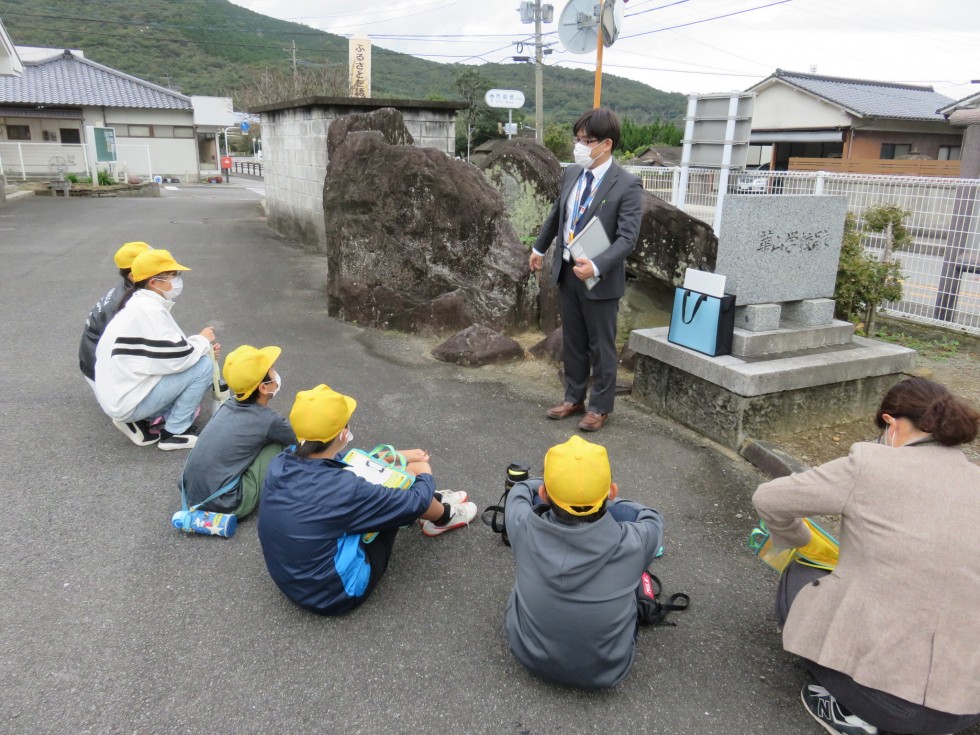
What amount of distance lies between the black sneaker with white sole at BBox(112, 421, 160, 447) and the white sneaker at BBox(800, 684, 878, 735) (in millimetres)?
3710

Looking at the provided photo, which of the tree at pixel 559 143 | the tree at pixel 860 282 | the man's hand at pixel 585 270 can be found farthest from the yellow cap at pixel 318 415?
the tree at pixel 559 143

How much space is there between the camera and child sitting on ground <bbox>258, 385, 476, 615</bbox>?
2.66 meters

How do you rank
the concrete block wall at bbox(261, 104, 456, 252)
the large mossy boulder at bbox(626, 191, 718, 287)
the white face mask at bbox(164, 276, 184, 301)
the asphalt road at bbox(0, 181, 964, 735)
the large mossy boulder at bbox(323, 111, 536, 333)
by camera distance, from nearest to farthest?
the asphalt road at bbox(0, 181, 964, 735) < the white face mask at bbox(164, 276, 184, 301) < the large mossy boulder at bbox(626, 191, 718, 287) < the large mossy boulder at bbox(323, 111, 536, 333) < the concrete block wall at bbox(261, 104, 456, 252)

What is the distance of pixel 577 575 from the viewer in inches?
90.3

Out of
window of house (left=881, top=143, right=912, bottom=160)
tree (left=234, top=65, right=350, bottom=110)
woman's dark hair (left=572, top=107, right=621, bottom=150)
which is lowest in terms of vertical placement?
woman's dark hair (left=572, top=107, right=621, bottom=150)

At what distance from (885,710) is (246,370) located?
2.74 metres

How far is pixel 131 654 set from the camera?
259 cm

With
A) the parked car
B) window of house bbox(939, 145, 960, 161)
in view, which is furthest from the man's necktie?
window of house bbox(939, 145, 960, 161)

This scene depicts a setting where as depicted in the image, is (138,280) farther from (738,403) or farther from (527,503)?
(738,403)

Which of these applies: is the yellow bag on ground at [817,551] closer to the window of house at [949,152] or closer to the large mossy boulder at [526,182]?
the large mossy boulder at [526,182]

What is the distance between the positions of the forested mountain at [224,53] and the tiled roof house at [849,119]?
98.2 feet

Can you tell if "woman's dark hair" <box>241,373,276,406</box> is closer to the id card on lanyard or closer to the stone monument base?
the id card on lanyard

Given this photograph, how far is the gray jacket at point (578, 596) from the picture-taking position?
2293 mm

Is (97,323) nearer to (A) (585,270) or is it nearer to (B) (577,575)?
(A) (585,270)
